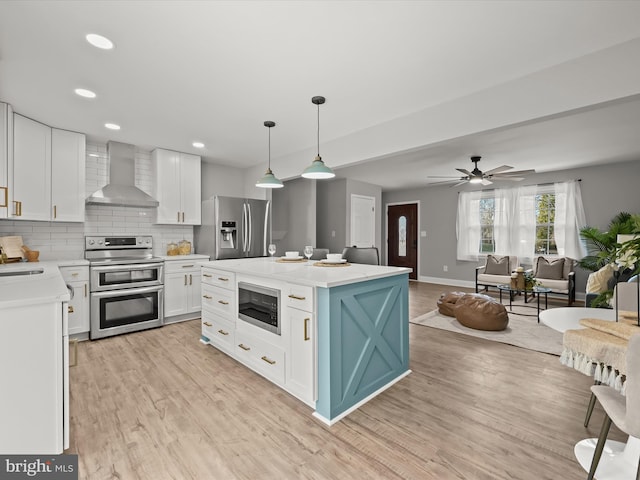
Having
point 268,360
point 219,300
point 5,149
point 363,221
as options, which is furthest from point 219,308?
point 363,221

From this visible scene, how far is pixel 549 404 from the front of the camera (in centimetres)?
218

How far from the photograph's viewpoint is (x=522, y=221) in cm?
627

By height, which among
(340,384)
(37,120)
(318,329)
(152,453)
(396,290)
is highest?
(37,120)

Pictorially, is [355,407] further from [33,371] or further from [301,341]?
[33,371]

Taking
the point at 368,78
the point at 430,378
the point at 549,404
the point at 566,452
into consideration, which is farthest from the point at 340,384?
the point at 368,78

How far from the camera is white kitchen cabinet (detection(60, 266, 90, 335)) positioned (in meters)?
3.47

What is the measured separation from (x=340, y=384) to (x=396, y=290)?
2.88 feet

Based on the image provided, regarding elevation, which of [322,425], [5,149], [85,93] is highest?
[85,93]

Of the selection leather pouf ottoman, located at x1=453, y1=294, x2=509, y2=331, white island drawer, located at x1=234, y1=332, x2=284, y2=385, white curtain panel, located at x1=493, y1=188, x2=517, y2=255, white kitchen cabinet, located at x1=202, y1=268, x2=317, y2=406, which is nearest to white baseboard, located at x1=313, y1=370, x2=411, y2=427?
Answer: white kitchen cabinet, located at x1=202, y1=268, x2=317, y2=406

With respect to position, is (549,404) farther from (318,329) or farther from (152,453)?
(152,453)

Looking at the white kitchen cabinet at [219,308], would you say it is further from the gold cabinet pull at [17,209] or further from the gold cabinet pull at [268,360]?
the gold cabinet pull at [17,209]

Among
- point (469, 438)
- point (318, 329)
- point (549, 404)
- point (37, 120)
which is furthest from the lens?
point (37, 120)

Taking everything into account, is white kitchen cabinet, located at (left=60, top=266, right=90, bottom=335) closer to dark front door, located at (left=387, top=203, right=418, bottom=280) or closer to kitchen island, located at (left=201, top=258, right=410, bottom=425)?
kitchen island, located at (left=201, top=258, right=410, bottom=425)

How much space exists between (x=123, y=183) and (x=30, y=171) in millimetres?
1001
